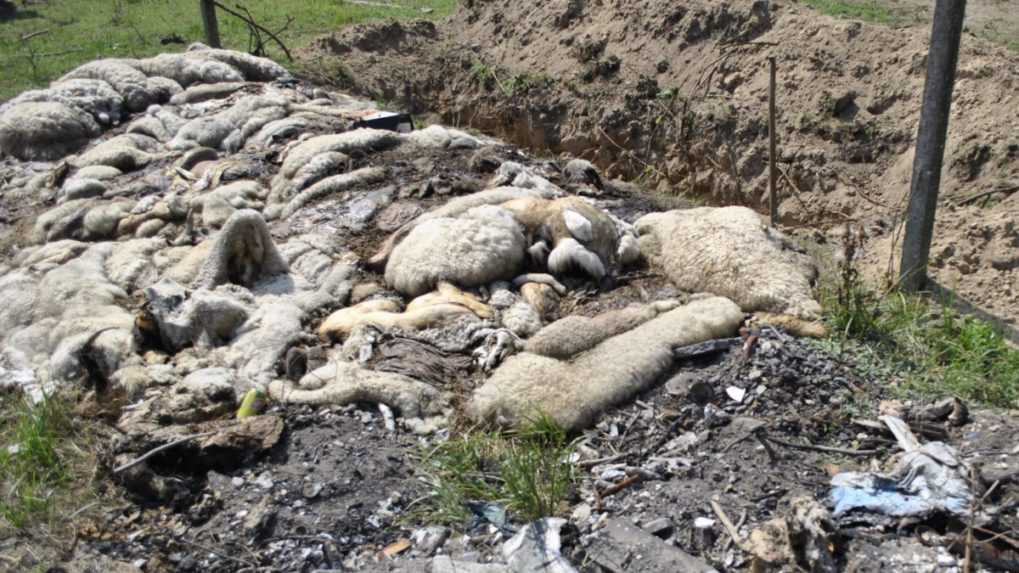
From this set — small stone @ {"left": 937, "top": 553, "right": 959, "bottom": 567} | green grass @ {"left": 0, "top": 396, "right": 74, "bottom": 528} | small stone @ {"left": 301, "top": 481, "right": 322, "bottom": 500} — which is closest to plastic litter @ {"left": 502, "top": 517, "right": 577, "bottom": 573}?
small stone @ {"left": 301, "top": 481, "right": 322, "bottom": 500}

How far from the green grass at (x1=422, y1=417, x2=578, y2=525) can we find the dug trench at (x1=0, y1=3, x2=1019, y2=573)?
2cm

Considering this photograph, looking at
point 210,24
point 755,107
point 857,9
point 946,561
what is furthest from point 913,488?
point 210,24

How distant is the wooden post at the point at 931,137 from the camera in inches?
235

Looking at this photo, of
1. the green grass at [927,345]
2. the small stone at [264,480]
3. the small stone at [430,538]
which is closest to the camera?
the small stone at [430,538]

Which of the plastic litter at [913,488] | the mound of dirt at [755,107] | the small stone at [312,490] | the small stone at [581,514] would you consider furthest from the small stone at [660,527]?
the mound of dirt at [755,107]

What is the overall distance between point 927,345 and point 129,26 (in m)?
17.2

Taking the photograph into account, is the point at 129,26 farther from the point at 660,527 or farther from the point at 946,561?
the point at 946,561

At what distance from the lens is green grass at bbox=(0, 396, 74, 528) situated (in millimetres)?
4566

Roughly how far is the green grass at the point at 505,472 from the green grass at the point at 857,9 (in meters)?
7.47

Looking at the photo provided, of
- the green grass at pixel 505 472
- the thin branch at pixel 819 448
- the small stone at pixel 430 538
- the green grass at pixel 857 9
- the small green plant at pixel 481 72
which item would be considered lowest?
the small stone at pixel 430 538

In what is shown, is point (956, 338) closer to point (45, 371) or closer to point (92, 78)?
point (45, 371)

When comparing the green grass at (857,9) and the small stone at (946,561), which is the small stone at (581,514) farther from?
the green grass at (857,9)

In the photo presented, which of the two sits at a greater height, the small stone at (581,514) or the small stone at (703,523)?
the small stone at (703,523)

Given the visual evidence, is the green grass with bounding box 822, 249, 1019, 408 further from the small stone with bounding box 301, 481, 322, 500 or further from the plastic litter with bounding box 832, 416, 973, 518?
the small stone with bounding box 301, 481, 322, 500
